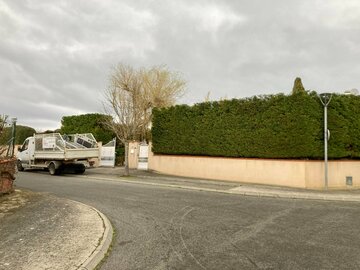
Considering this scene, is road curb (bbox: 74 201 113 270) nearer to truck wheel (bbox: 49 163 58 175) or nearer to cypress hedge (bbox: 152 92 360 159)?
cypress hedge (bbox: 152 92 360 159)

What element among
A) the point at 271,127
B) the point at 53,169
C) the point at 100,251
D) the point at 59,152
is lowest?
the point at 100,251

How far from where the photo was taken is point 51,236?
700 centimetres

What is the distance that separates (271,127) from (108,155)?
15356mm

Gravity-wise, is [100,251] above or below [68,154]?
below

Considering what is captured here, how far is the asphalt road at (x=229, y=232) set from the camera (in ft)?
18.8

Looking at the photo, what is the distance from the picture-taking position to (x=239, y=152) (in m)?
18.4

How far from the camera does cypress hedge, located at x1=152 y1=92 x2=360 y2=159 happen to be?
1608 centimetres

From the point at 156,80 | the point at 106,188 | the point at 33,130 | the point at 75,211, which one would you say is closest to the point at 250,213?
the point at 75,211

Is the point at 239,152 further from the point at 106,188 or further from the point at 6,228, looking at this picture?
the point at 6,228

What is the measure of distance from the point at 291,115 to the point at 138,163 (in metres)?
12.5

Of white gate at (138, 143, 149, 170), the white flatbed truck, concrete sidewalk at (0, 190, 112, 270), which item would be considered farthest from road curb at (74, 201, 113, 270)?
white gate at (138, 143, 149, 170)

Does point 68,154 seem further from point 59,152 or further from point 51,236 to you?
point 51,236

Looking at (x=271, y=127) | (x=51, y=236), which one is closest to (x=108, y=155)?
(x=271, y=127)

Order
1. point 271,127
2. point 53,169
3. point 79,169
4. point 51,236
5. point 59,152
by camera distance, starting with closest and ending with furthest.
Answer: point 51,236 → point 271,127 → point 59,152 → point 53,169 → point 79,169
